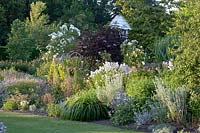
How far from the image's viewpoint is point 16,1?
151 feet

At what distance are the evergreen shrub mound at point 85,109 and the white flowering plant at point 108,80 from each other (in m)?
0.21

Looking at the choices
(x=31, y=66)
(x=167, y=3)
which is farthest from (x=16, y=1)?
(x=31, y=66)

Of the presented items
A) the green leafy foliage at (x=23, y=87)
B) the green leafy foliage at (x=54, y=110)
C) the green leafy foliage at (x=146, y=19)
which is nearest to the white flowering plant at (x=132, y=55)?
the green leafy foliage at (x=23, y=87)

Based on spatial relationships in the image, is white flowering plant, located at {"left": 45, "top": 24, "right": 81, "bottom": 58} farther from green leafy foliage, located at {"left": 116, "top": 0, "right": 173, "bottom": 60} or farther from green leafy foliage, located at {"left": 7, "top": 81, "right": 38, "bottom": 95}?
green leafy foliage, located at {"left": 116, "top": 0, "right": 173, "bottom": 60}

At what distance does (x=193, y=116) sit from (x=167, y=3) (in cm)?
2125

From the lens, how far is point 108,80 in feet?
48.0

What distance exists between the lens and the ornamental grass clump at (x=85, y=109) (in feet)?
44.2

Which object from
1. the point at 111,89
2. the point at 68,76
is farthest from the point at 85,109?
the point at 68,76

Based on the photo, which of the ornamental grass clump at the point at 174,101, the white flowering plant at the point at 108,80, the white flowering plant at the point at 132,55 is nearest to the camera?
the ornamental grass clump at the point at 174,101

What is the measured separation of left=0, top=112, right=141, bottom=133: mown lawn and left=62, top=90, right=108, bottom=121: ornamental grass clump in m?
0.51

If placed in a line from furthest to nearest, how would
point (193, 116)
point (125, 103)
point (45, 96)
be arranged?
1. point (45, 96)
2. point (125, 103)
3. point (193, 116)

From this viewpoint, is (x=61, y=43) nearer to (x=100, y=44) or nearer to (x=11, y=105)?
(x=100, y=44)

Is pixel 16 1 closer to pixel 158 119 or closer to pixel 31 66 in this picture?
pixel 31 66

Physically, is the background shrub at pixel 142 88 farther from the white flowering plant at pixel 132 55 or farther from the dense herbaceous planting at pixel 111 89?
the white flowering plant at pixel 132 55
